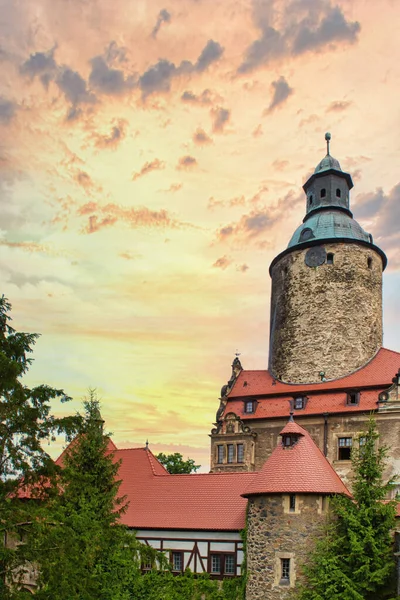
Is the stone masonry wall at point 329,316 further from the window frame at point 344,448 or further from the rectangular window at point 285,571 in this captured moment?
the rectangular window at point 285,571

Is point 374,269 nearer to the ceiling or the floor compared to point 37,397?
nearer to the ceiling

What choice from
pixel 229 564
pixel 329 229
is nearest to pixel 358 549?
pixel 229 564

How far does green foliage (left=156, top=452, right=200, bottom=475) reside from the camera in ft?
152

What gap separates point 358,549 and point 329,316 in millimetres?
15786

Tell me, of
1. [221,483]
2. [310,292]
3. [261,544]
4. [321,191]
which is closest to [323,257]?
[310,292]

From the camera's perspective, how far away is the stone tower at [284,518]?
2319 cm

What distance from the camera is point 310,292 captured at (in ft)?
121

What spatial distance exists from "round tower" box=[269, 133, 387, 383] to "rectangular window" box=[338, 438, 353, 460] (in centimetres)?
405

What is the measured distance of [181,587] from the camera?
84.5 feet

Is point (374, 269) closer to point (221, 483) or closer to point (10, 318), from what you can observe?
point (221, 483)

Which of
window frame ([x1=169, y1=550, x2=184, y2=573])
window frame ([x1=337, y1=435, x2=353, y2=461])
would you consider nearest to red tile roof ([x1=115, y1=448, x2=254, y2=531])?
window frame ([x1=169, y1=550, x2=184, y2=573])

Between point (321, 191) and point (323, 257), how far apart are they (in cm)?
550

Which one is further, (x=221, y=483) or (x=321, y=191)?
(x=321, y=191)

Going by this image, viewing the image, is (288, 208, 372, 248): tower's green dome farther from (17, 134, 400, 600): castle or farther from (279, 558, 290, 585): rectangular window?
(279, 558, 290, 585): rectangular window
